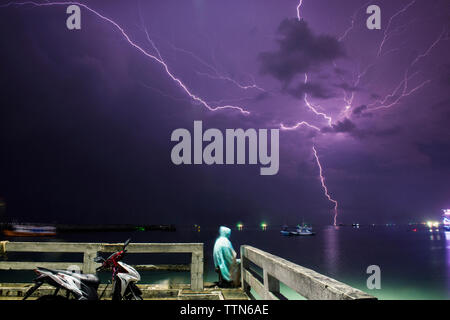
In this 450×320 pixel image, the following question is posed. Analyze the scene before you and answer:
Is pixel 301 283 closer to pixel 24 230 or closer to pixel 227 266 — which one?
pixel 227 266

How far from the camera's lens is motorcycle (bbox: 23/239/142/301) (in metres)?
4.27

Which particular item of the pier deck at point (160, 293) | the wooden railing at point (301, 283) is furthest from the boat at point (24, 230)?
the wooden railing at point (301, 283)

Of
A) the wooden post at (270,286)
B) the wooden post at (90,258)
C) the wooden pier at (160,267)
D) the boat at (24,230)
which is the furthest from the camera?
the boat at (24,230)

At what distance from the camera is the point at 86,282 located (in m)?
4.57

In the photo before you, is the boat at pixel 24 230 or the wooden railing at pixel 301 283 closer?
the wooden railing at pixel 301 283

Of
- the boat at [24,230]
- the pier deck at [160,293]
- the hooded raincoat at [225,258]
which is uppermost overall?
the hooded raincoat at [225,258]

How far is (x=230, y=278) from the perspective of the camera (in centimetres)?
742

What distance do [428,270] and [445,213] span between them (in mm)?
150900

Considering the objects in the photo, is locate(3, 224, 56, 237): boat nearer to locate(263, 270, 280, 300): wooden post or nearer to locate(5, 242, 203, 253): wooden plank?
locate(5, 242, 203, 253): wooden plank

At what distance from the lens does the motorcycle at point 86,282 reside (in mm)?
4271

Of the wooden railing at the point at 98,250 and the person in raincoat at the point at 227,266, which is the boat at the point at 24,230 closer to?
the wooden railing at the point at 98,250

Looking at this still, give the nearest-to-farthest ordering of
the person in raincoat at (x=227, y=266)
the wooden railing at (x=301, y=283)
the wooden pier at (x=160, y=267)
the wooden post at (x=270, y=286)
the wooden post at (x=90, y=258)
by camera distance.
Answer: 1. the wooden railing at (x=301, y=283)
2. the wooden post at (x=270, y=286)
3. the wooden pier at (x=160, y=267)
4. the wooden post at (x=90, y=258)
5. the person in raincoat at (x=227, y=266)
